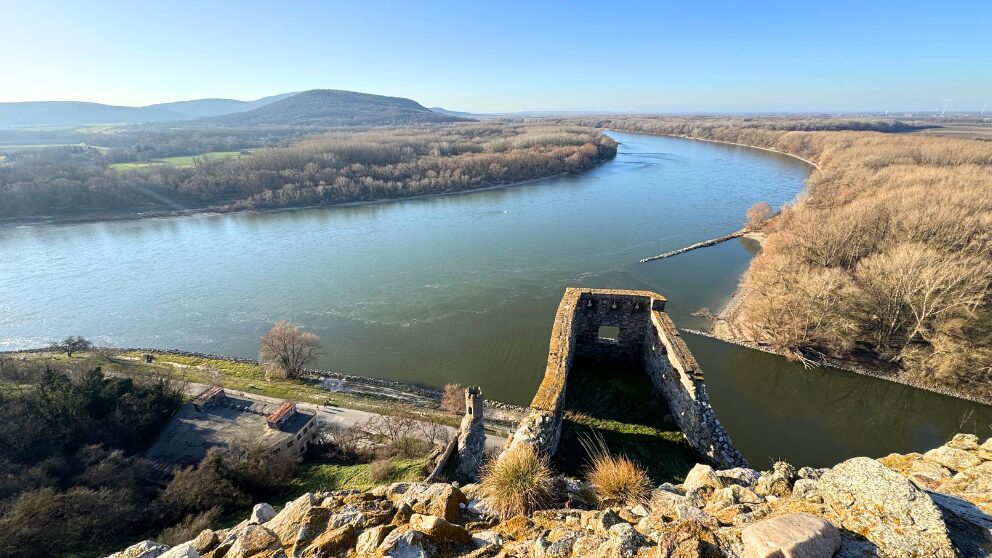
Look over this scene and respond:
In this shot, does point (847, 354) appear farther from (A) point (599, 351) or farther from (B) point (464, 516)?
(B) point (464, 516)

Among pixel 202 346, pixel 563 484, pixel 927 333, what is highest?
pixel 563 484

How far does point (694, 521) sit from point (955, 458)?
178 inches

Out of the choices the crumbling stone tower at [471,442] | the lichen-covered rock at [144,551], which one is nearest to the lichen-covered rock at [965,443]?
the crumbling stone tower at [471,442]

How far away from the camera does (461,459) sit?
34.9ft

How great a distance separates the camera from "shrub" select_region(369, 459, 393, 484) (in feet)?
47.1

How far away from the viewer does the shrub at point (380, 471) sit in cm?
1437

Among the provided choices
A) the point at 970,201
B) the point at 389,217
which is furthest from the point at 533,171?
the point at 970,201

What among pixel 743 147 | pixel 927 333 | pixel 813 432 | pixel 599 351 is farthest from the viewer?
pixel 743 147

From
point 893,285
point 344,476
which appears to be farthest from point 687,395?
point 893,285

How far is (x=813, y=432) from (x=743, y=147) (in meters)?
141

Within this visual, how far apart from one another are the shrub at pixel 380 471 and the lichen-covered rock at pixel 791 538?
12.9 metres

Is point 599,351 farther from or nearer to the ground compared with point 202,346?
farther from the ground

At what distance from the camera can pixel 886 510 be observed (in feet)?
13.0

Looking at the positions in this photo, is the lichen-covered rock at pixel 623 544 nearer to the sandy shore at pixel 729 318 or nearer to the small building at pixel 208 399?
the small building at pixel 208 399
